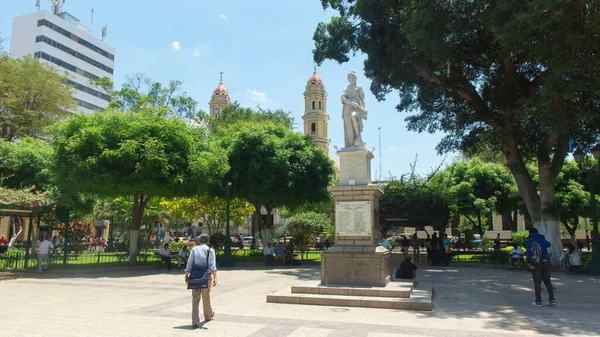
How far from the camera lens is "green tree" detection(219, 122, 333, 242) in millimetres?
21172

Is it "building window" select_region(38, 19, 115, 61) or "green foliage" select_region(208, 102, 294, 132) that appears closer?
"green foliage" select_region(208, 102, 294, 132)

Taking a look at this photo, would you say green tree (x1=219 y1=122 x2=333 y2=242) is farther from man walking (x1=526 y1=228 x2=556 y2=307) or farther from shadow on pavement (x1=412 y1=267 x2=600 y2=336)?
man walking (x1=526 y1=228 x2=556 y2=307)

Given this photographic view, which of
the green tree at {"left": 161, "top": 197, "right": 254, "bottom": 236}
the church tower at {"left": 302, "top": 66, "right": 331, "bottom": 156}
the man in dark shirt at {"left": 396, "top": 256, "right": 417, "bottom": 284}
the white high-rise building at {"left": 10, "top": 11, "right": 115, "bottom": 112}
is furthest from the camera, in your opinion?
the church tower at {"left": 302, "top": 66, "right": 331, "bottom": 156}

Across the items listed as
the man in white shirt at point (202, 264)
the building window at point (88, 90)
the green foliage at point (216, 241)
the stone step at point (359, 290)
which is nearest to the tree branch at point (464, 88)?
the stone step at point (359, 290)

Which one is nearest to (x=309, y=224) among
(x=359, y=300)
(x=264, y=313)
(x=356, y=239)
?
(x=356, y=239)

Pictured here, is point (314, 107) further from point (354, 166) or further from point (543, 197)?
point (354, 166)

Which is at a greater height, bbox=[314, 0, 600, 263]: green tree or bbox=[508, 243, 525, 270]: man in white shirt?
bbox=[314, 0, 600, 263]: green tree

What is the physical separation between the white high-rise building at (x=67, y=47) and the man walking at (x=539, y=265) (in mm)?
57080

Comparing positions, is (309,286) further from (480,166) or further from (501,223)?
(501,223)

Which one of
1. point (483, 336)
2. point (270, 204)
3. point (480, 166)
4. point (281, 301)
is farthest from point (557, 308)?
point (480, 166)

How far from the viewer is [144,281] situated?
13.9 metres

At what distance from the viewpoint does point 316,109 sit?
7150 cm

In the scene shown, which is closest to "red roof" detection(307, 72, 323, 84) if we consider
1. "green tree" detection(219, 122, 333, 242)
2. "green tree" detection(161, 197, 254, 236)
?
"green tree" detection(161, 197, 254, 236)

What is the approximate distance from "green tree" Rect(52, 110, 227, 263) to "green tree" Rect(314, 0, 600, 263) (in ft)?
27.2
